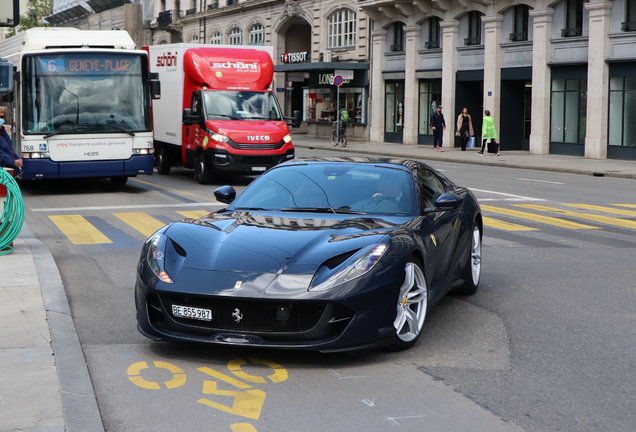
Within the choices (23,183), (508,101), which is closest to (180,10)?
(508,101)

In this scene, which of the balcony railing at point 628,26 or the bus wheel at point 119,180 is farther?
the balcony railing at point 628,26

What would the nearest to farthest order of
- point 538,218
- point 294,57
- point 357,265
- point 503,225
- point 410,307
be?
point 357,265 → point 410,307 → point 503,225 → point 538,218 → point 294,57

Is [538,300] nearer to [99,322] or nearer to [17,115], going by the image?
[99,322]

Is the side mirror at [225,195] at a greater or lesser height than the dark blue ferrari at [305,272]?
greater

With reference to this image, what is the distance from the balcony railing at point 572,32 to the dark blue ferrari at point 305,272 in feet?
88.2

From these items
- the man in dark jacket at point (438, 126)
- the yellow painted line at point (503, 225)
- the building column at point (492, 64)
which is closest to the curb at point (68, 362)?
the yellow painted line at point (503, 225)

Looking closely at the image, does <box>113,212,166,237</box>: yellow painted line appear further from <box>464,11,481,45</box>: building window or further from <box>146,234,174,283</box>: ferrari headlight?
<box>464,11,481,45</box>: building window

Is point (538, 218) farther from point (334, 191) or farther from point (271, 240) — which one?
point (271, 240)

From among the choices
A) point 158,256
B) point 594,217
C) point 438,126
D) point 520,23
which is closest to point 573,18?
point 520,23

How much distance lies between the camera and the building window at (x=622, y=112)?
29.6 meters

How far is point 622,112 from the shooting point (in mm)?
29969

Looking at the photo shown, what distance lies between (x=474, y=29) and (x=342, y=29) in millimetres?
11470

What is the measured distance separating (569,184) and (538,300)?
14283 millimetres

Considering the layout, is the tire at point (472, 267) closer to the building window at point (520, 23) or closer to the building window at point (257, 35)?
the building window at point (520, 23)
